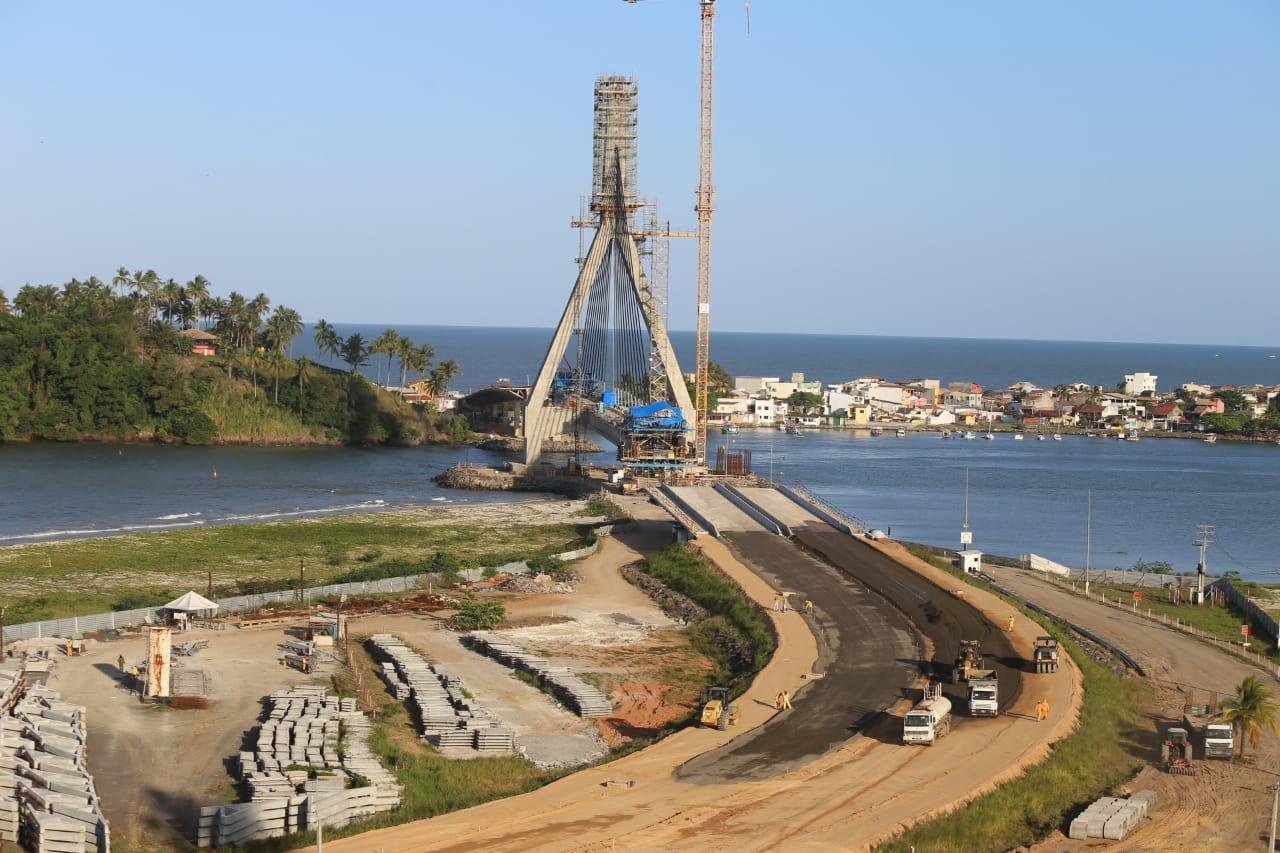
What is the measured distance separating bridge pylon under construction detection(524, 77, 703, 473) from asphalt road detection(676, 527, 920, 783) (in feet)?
101

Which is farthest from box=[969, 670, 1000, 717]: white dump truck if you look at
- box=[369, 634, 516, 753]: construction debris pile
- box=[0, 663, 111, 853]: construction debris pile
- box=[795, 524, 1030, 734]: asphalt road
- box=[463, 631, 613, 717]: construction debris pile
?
box=[0, 663, 111, 853]: construction debris pile

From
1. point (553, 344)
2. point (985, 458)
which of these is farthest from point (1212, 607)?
point (985, 458)

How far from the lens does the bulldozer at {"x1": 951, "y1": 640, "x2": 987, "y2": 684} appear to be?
125ft

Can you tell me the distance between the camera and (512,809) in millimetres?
27781

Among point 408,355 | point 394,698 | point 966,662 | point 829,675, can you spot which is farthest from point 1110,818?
point 408,355

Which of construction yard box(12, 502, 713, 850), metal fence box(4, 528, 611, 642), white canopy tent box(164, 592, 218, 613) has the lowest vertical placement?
construction yard box(12, 502, 713, 850)

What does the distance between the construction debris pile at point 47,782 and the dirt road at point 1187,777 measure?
17.8m

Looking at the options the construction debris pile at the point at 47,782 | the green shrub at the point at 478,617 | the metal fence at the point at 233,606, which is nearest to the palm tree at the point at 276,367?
the metal fence at the point at 233,606

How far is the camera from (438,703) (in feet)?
117

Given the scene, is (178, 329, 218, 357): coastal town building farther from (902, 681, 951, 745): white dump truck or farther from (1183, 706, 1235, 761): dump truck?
(1183, 706, 1235, 761): dump truck

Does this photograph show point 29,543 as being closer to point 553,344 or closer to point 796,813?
point 553,344

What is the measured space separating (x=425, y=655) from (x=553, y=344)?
54036mm

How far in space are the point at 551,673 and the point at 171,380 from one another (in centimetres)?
8101

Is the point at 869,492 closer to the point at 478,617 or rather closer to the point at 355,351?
the point at 355,351
